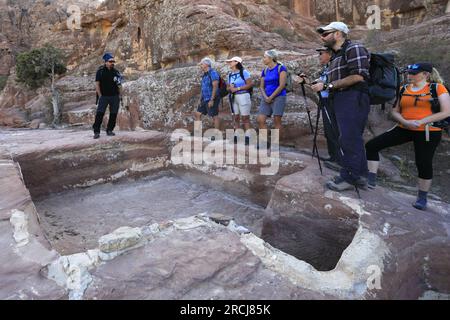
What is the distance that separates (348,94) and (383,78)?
1.14 feet

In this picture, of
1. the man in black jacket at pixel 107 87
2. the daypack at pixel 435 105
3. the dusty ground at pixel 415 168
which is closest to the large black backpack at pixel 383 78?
the daypack at pixel 435 105

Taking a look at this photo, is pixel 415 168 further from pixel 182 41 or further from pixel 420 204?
pixel 182 41

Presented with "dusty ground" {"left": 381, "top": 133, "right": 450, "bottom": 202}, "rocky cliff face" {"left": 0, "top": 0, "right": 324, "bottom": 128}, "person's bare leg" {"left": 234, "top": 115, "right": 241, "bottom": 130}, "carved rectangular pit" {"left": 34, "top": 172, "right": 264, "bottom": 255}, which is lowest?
"carved rectangular pit" {"left": 34, "top": 172, "right": 264, "bottom": 255}

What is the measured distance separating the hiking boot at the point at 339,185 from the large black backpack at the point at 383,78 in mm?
884

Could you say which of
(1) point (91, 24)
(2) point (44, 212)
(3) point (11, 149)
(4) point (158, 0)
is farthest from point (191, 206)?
(1) point (91, 24)

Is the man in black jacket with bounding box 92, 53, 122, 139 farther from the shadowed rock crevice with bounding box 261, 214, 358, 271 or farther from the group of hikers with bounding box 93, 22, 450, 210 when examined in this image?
the shadowed rock crevice with bounding box 261, 214, 358, 271

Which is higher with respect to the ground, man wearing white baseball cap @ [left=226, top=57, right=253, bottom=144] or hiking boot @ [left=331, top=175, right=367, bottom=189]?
man wearing white baseball cap @ [left=226, top=57, right=253, bottom=144]

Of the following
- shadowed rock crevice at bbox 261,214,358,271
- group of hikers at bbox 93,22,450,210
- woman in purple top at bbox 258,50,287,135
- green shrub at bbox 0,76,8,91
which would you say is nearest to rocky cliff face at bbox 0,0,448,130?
woman in purple top at bbox 258,50,287,135

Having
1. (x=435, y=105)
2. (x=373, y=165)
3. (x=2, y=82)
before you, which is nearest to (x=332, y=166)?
(x=373, y=165)

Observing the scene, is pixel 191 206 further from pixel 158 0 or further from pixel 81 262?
pixel 158 0

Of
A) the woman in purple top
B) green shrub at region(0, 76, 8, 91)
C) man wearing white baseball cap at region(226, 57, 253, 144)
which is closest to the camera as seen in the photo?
the woman in purple top

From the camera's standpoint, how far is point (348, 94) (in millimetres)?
2992

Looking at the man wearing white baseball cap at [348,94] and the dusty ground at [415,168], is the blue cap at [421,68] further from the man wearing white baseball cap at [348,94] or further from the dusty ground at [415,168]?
the dusty ground at [415,168]

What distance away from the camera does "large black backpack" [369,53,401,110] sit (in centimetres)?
293
